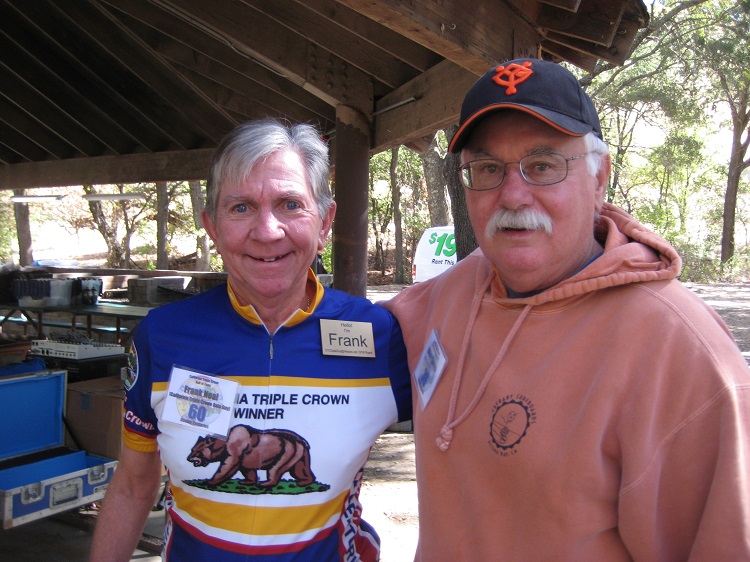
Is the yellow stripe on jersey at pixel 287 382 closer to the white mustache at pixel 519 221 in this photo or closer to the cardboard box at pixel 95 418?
the white mustache at pixel 519 221

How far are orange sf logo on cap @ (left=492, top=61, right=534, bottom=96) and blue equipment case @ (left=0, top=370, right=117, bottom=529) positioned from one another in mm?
3075

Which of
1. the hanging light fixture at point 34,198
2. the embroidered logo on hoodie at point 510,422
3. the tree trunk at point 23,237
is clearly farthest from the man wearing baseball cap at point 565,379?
the tree trunk at point 23,237

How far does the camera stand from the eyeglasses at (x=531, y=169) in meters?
1.48

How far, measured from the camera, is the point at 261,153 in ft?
5.89

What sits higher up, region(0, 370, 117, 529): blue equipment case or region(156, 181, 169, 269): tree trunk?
region(156, 181, 169, 269): tree trunk

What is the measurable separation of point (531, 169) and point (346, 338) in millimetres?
732

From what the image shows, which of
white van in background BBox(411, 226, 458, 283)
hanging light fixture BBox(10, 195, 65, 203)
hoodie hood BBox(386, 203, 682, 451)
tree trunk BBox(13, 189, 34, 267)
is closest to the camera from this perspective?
hoodie hood BBox(386, 203, 682, 451)

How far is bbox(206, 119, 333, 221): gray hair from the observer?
1802 mm

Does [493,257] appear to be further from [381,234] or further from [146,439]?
[381,234]

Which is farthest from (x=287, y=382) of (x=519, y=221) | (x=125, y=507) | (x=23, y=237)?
(x=23, y=237)

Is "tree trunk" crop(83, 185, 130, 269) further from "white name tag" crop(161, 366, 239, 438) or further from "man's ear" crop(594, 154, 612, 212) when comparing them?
A: "man's ear" crop(594, 154, 612, 212)

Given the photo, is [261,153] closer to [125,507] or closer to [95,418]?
[125,507]

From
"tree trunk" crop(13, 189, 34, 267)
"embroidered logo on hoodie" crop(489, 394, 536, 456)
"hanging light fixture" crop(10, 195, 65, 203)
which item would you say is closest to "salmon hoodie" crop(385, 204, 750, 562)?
"embroidered logo on hoodie" crop(489, 394, 536, 456)

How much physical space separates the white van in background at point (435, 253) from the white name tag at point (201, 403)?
11748 millimetres
